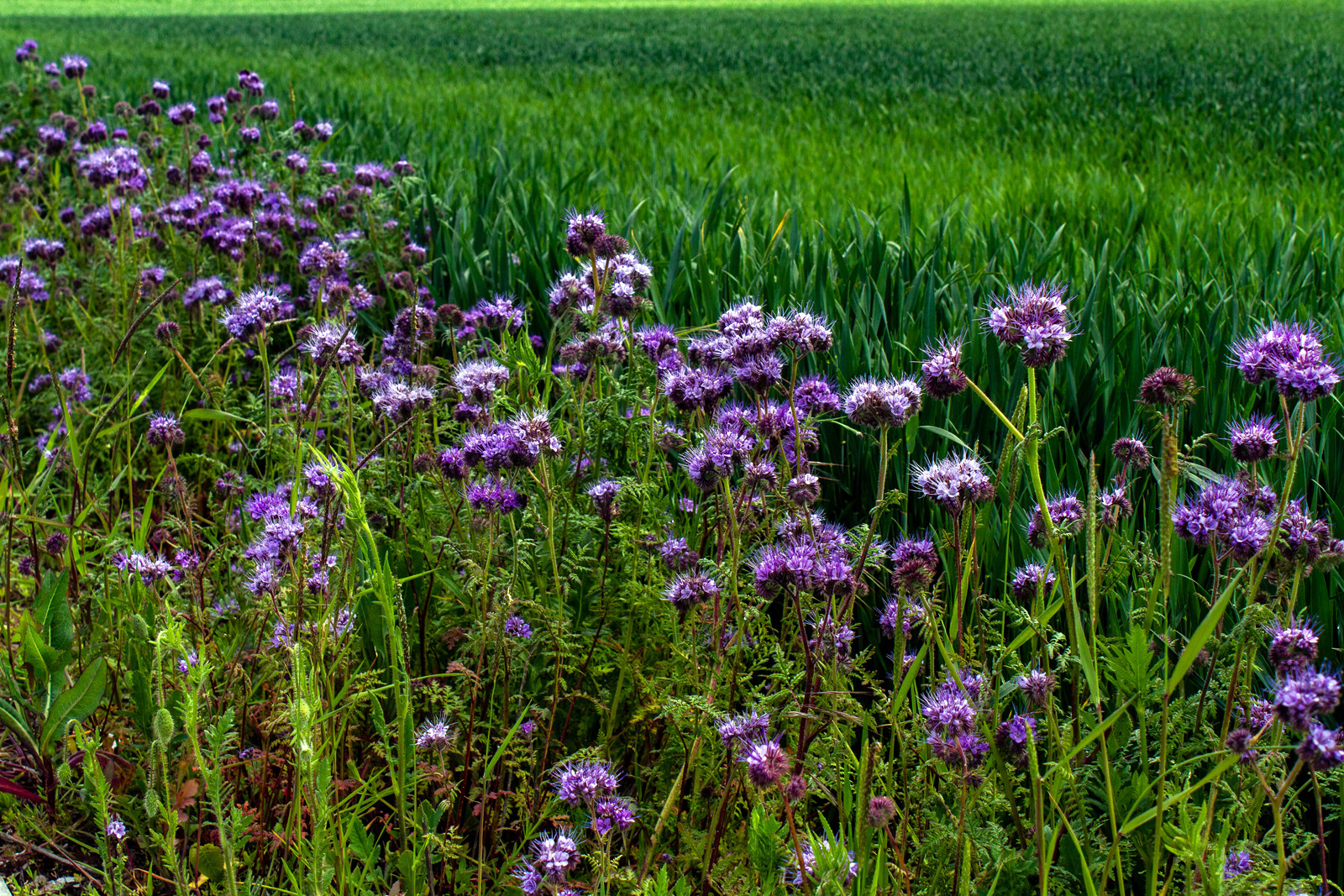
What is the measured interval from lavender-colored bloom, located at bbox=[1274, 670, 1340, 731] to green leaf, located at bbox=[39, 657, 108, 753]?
172 centimetres

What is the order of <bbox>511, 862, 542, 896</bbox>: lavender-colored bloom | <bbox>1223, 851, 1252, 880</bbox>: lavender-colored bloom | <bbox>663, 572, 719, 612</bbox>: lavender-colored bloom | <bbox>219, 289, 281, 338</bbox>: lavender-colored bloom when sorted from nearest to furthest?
<bbox>1223, 851, 1252, 880</bbox>: lavender-colored bloom
<bbox>511, 862, 542, 896</bbox>: lavender-colored bloom
<bbox>663, 572, 719, 612</bbox>: lavender-colored bloom
<bbox>219, 289, 281, 338</bbox>: lavender-colored bloom

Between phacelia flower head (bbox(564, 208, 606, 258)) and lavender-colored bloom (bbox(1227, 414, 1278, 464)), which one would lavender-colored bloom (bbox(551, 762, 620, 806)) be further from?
phacelia flower head (bbox(564, 208, 606, 258))

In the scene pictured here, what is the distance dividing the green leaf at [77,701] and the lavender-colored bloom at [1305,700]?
1.72 meters

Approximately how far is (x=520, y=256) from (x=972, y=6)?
37.3 metres

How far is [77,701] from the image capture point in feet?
5.73

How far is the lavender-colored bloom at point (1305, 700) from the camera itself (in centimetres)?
99

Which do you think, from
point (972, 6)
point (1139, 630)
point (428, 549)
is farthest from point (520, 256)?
point (972, 6)

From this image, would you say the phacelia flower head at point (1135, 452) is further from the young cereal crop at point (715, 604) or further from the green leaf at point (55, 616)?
the green leaf at point (55, 616)

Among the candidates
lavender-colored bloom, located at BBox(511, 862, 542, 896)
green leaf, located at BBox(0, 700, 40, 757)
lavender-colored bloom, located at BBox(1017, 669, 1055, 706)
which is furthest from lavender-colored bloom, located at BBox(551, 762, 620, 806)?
green leaf, located at BBox(0, 700, 40, 757)

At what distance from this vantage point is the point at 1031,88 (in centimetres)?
1245

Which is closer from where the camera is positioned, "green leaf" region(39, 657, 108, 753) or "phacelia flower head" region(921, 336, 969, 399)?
"phacelia flower head" region(921, 336, 969, 399)

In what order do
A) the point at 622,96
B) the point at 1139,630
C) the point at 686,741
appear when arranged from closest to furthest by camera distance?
the point at 1139,630 → the point at 686,741 → the point at 622,96

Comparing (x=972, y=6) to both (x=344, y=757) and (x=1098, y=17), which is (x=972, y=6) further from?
(x=344, y=757)

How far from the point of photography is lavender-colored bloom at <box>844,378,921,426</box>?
1453 mm
